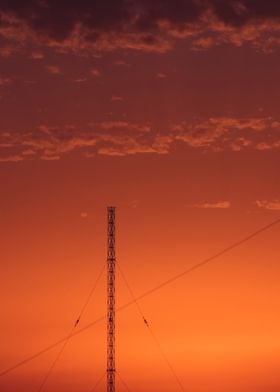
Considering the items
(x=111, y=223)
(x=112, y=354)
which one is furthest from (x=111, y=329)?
(x=111, y=223)

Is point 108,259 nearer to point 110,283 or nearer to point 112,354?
point 110,283

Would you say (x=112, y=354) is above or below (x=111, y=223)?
below

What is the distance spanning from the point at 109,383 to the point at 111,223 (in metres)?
11.5

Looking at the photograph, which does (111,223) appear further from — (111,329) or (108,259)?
(111,329)

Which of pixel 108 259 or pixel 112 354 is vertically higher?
pixel 108 259

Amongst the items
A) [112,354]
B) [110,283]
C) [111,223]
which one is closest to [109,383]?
[112,354]

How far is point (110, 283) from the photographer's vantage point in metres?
61.1

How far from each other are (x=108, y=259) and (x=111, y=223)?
2926mm

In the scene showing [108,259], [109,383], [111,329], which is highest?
[108,259]

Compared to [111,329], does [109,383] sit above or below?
below

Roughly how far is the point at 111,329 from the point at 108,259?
17.3 ft

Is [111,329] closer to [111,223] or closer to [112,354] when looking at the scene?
[112,354]

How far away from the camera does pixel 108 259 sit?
198ft

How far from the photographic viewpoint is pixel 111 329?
60.8m
